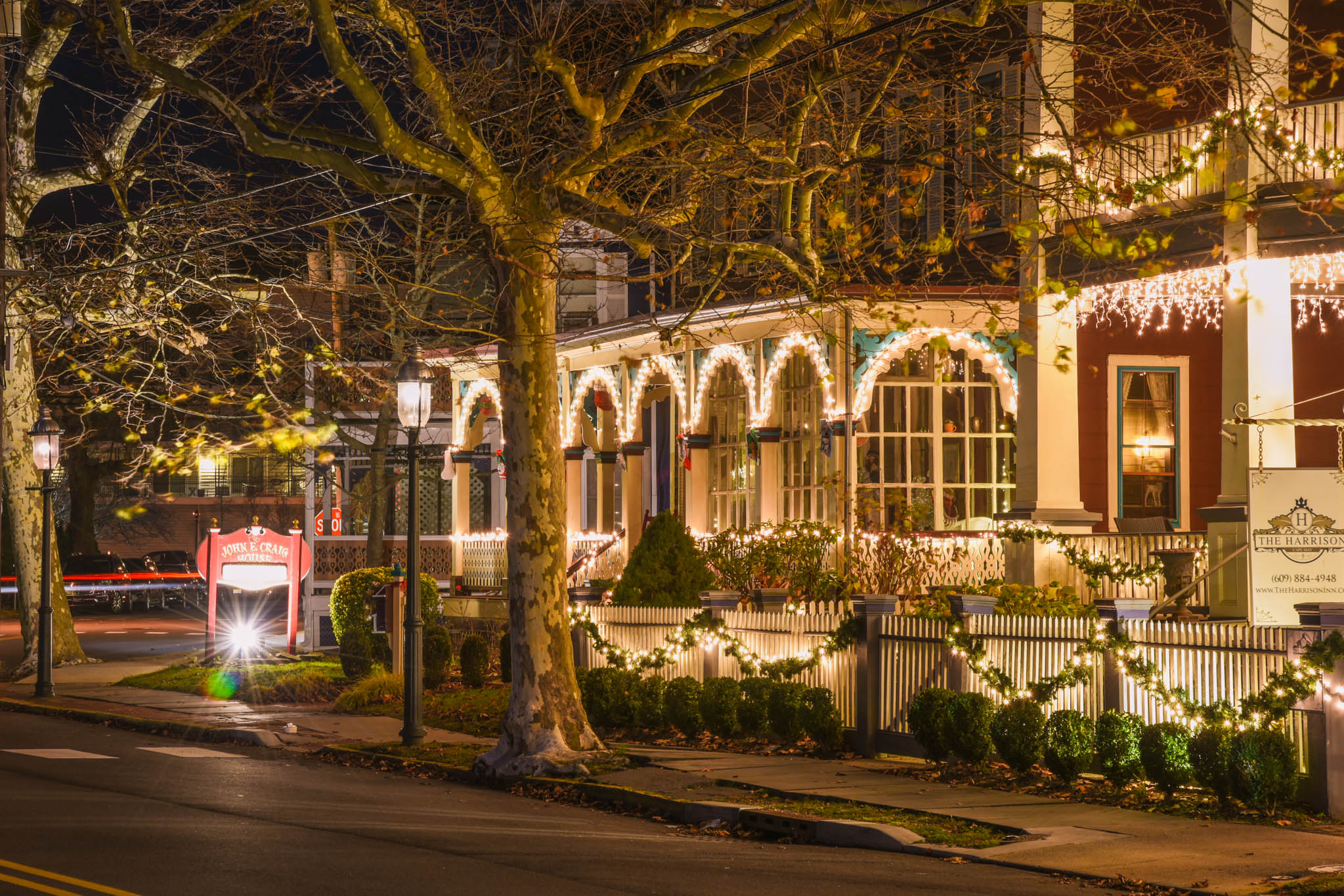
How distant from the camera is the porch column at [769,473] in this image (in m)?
20.8

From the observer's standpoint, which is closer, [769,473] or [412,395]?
[412,395]

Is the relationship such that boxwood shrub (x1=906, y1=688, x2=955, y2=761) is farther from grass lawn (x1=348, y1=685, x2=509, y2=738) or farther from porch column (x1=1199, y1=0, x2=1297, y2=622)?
grass lawn (x1=348, y1=685, x2=509, y2=738)

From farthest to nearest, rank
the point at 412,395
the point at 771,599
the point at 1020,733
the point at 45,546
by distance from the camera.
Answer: the point at 45,546 < the point at 771,599 < the point at 412,395 < the point at 1020,733

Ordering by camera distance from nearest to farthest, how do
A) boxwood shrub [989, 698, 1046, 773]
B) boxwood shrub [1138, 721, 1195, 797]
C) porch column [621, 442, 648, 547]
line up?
boxwood shrub [1138, 721, 1195, 797], boxwood shrub [989, 698, 1046, 773], porch column [621, 442, 648, 547]

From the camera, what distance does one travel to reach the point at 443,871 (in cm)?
917

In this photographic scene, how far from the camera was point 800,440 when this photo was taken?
21891mm

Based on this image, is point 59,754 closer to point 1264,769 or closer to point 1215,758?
point 1215,758

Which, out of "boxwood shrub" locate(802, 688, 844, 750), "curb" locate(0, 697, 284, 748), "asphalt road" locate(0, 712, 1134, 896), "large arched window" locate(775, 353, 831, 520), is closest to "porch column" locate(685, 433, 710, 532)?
"large arched window" locate(775, 353, 831, 520)

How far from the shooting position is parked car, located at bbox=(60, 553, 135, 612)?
52000mm

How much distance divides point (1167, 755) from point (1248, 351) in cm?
583

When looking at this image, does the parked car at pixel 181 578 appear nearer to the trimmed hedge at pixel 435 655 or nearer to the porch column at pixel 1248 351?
the trimmed hedge at pixel 435 655

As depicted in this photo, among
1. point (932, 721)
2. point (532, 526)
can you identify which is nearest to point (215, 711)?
point (532, 526)

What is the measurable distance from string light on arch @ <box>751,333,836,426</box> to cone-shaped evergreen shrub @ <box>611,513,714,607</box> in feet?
8.25

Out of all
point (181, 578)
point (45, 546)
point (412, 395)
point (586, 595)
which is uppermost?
point (412, 395)
